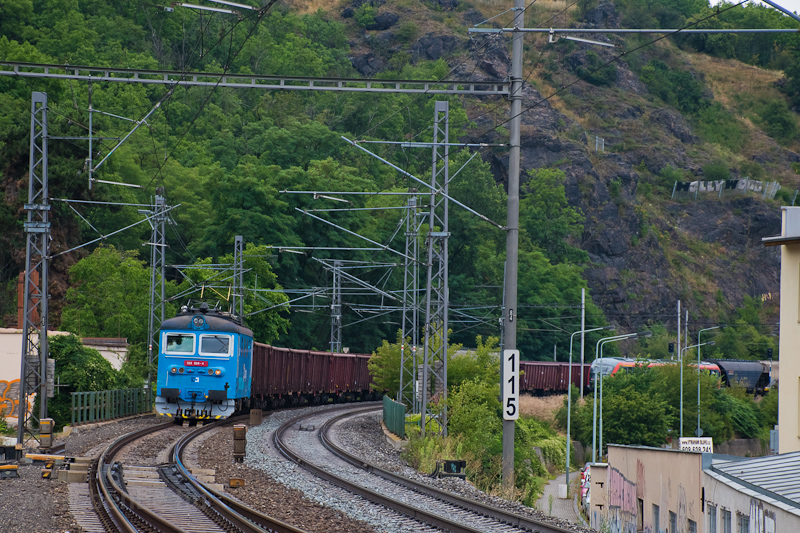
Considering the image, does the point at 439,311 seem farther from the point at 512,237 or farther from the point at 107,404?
the point at 107,404

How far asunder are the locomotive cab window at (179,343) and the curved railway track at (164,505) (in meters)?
7.38

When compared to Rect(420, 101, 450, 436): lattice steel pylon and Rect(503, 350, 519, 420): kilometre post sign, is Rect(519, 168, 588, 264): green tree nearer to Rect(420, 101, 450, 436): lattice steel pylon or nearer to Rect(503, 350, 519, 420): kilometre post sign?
Rect(420, 101, 450, 436): lattice steel pylon

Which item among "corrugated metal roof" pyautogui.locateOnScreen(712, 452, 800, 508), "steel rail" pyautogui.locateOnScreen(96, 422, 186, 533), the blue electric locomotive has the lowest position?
"steel rail" pyautogui.locateOnScreen(96, 422, 186, 533)

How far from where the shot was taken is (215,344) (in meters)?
25.0

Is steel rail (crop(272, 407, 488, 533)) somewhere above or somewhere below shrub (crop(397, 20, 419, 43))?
below

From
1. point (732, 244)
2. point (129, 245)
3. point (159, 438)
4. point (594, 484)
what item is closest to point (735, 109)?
point (732, 244)

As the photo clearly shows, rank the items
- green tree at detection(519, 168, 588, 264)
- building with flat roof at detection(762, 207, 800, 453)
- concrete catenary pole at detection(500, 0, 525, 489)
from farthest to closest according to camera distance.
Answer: green tree at detection(519, 168, 588, 264) < building with flat roof at detection(762, 207, 800, 453) < concrete catenary pole at detection(500, 0, 525, 489)

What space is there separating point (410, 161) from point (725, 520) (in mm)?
81915

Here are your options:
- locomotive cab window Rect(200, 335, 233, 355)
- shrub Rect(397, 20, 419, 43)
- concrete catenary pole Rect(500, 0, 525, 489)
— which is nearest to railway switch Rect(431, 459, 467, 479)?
concrete catenary pole Rect(500, 0, 525, 489)

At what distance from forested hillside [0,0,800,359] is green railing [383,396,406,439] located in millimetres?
12529

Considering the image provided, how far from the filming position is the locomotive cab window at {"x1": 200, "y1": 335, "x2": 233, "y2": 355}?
24.9 meters

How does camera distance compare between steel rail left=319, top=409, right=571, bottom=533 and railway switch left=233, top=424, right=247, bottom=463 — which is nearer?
steel rail left=319, top=409, right=571, bottom=533

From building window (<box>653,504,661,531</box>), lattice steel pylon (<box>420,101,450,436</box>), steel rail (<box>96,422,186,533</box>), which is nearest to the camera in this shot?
steel rail (<box>96,422,186,533</box>)

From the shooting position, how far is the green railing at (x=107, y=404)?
91.0 feet
